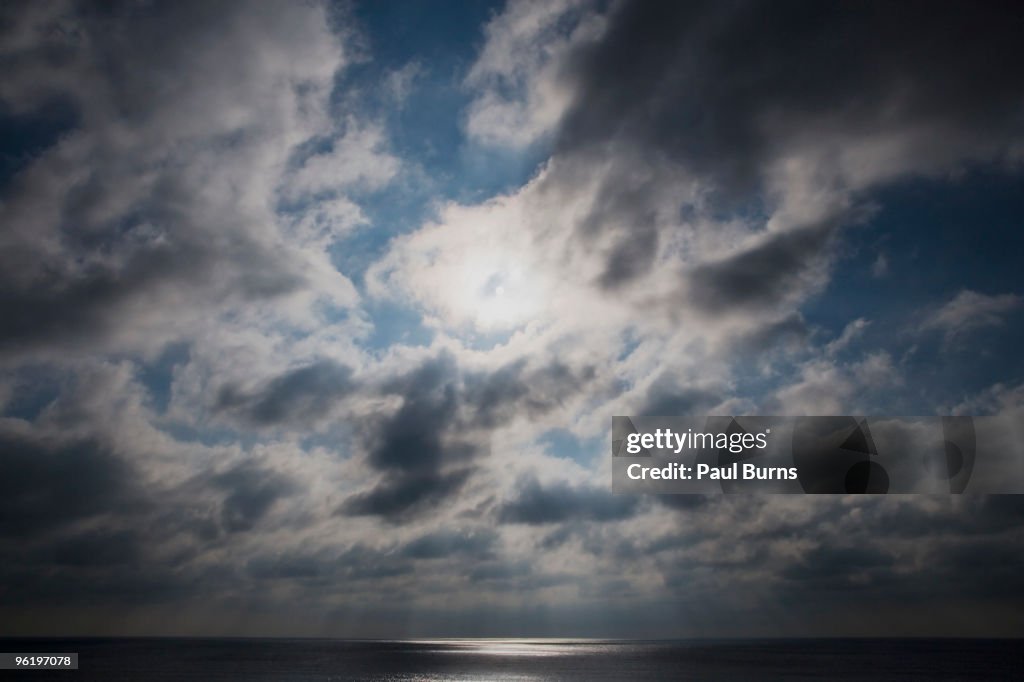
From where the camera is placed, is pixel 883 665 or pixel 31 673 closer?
pixel 31 673

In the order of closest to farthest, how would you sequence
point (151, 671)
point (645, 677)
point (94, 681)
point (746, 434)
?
point (746, 434)
point (94, 681)
point (645, 677)
point (151, 671)

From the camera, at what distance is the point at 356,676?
138 metres

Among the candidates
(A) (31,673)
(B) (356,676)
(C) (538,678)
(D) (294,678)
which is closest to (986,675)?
(C) (538,678)

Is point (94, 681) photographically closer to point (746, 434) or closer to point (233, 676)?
point (233, 676)

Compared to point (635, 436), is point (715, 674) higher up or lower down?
lower down

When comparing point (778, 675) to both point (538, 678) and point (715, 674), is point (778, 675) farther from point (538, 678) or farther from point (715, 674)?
point (538, 678)

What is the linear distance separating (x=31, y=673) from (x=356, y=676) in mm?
73888

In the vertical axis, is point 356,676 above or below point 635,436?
below

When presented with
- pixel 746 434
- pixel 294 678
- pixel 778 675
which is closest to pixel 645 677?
pixel 778 675

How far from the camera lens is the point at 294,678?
428 feet

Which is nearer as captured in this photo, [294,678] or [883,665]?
[294,678]

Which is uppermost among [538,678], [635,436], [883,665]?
[635,436]

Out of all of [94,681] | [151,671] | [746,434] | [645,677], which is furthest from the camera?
[151,671]

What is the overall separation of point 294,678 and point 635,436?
381ft
